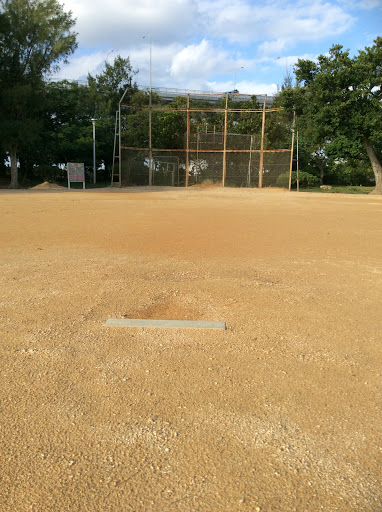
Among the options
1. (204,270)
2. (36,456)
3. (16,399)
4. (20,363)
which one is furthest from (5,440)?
(204,270)

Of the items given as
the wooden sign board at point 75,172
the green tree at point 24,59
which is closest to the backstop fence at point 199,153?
the wooden sign board at point 75,172

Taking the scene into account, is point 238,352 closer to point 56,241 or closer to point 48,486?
point 48,486

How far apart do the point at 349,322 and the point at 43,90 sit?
101 feet

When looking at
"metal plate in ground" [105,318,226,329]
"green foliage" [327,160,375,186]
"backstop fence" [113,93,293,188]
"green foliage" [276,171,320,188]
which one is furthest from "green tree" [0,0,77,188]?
"metal plate in ground" [105,318,226,329]

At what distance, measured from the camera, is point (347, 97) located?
26.8m

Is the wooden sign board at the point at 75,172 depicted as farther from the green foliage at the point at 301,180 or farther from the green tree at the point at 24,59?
the green foliage at the point at 301,180

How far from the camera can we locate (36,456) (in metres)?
2.38

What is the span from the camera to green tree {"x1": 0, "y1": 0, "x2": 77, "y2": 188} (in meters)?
27.2

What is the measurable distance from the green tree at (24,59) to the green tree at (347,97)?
657 inches

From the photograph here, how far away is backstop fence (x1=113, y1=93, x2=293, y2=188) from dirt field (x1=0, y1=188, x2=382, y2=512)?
2174 centimetres

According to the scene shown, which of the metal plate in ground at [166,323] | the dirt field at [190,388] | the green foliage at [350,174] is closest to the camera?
the dirt field at [190,388]

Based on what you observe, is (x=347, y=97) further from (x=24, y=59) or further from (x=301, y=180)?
(x=24, y=59)

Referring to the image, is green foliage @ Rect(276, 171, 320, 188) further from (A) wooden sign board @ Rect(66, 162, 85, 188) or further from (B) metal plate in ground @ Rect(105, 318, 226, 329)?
(B) metal plate in ground @ Rect(105, 318, 226, 329)

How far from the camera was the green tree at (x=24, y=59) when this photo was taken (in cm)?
2722
